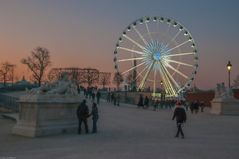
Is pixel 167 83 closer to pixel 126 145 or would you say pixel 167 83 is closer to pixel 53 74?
pixel 126 145

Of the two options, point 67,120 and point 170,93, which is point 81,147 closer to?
point 67,120

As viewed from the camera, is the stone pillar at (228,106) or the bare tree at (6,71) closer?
the stone pillar at (228,106)

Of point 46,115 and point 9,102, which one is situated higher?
point 9,102

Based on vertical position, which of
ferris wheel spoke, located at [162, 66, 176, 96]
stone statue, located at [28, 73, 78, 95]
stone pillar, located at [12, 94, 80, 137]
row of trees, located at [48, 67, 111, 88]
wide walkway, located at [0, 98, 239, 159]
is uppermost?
row of trees, located at [48, 67, 111, 88]

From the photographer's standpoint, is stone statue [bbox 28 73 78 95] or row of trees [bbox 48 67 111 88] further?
row of trees [bbox 48 67 111 88]

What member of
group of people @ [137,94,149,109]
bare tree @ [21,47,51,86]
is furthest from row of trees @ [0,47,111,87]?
group of people @ [137,94,149,109]

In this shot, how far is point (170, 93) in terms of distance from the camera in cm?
5734

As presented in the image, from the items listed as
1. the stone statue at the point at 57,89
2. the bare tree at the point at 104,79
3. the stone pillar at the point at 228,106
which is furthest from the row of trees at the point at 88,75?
the stone statue at the point at 57,89

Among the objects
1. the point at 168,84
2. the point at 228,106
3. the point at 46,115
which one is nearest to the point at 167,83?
the point at 168,84

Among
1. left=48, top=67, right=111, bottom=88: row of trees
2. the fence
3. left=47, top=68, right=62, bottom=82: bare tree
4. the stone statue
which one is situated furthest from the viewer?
left=48, top=67, right=111, bottom=88: row of trees

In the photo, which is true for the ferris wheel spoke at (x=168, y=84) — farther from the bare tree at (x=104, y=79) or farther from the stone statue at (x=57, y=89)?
the bare tree at (x=104, y=79)

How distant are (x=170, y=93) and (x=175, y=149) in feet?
141

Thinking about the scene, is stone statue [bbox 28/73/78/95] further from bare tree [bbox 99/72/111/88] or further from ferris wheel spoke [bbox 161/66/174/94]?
bare tree [bbox 99/72/111/88]

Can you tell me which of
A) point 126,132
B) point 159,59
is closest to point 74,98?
point 126,132
